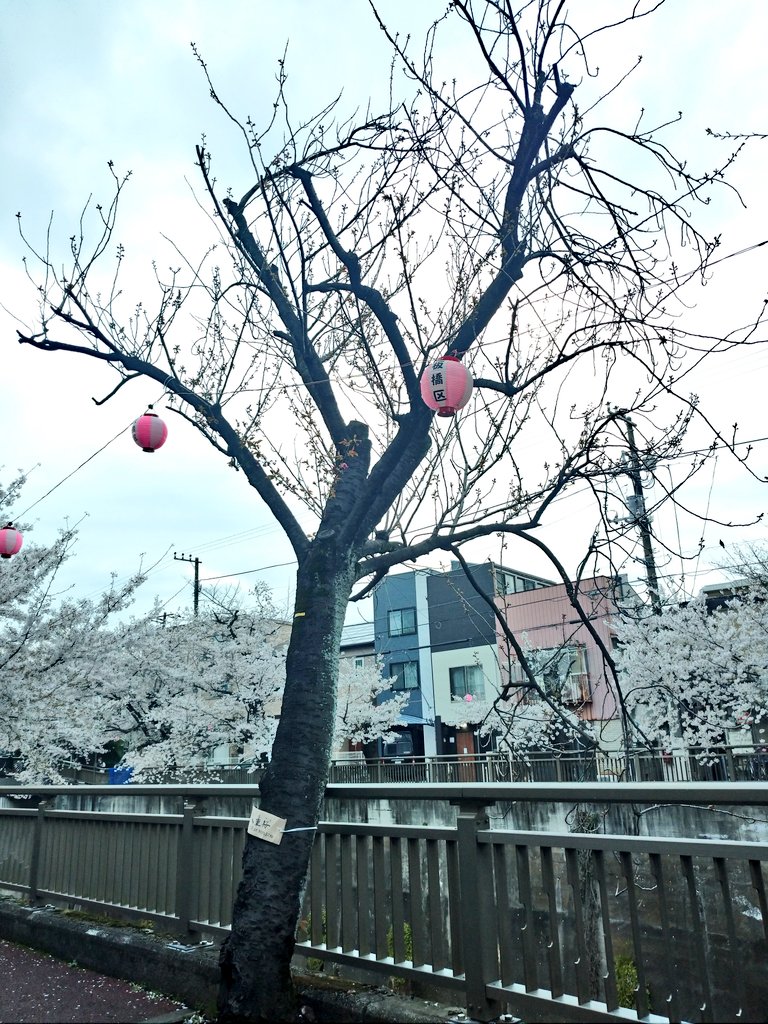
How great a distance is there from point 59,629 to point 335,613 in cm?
991

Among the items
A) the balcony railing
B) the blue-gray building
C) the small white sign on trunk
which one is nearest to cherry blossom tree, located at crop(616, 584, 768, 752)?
the balcony railing

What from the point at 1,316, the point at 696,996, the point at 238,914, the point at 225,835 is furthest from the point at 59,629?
the point at 696,996

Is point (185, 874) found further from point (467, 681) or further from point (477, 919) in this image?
point (467, 681)

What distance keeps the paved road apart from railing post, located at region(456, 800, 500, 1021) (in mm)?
1802

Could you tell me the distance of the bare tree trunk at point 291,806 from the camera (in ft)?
11.7

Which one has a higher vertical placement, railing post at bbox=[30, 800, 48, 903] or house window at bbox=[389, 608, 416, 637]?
house window at bbox=[389, 608, 416, 637]

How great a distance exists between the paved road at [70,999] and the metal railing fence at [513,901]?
1.41ft

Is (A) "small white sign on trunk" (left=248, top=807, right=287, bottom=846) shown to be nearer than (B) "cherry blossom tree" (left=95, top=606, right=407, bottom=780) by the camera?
Yes

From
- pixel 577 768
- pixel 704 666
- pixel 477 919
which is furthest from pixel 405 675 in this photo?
pixel 477 919

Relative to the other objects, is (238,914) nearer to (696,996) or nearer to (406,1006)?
(406,1006)

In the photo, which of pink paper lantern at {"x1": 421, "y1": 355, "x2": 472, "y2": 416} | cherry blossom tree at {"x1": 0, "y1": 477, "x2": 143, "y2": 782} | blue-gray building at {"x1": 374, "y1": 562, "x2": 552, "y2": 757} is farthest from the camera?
blue-gray building at {"x1": 374, "y1": 562, "x2": 552, "y2": 757}

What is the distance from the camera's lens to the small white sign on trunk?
12.3ft

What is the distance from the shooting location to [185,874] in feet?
15.4

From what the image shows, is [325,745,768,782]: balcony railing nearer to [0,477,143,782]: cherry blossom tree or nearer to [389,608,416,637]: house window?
[0,477,143,782]: cherry blossom tree
